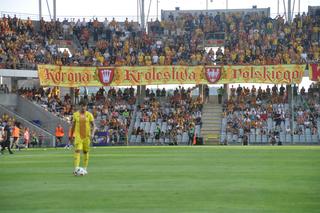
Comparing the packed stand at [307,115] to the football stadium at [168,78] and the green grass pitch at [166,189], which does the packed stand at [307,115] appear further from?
the green grass pitch at [166,189]

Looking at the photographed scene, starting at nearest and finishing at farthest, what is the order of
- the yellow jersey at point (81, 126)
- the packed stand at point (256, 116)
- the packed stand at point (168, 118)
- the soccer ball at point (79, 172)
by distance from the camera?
the soccer ball at point (79, 172)
the yellow jersey at point (81, 126)
the packed stand at point (256, 116)
the packed stand at point (168, 118)

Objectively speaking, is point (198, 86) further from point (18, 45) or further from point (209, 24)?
point (18, 45)

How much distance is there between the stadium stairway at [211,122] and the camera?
52.6 m

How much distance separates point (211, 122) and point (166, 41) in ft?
31.0

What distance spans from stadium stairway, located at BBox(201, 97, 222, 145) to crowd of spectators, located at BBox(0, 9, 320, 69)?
10.9ft

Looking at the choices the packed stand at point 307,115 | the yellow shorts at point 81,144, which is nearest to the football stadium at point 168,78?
the packed stand at point 307,115

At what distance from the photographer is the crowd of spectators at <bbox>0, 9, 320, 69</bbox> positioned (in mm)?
56594

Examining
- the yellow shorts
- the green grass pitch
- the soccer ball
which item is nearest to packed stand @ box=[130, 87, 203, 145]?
the green grass pitch

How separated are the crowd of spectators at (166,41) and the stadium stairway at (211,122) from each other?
3327mm

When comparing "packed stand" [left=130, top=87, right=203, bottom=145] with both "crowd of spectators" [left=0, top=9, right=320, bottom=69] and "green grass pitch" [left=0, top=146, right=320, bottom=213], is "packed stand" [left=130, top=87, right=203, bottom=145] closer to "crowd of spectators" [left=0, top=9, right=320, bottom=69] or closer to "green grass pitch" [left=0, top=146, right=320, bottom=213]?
"crowd of spectators" [left=0, top=9, right=320, bottom=69]

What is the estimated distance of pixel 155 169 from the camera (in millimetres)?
21828

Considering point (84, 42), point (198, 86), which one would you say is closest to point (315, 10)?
point (198, 86)

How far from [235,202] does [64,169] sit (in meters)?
10.1

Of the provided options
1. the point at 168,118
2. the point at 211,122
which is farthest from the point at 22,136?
the point at 211,122
